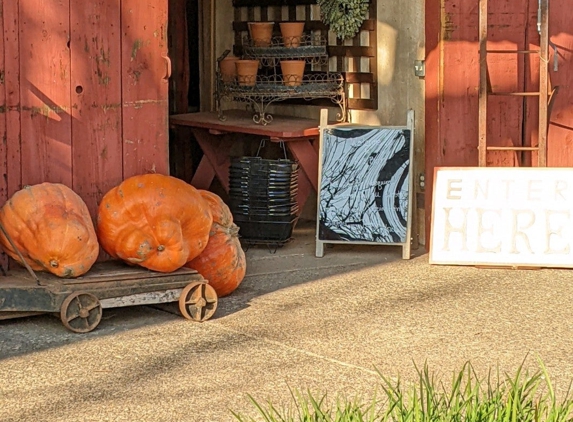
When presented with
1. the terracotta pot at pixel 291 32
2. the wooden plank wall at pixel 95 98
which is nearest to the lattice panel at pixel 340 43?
the terracotta pot at pixel 291 32

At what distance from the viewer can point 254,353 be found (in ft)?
19.7

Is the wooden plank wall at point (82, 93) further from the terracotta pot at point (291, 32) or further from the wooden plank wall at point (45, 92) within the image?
the terracotta pot at point (291, 32)

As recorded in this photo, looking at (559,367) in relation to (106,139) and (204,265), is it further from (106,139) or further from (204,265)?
(106,139)

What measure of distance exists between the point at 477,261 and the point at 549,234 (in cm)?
51

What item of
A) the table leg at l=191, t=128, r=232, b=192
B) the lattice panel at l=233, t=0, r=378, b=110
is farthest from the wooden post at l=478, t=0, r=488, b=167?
the table leg at l=191, t=128, r=232, b=192

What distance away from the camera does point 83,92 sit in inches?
279

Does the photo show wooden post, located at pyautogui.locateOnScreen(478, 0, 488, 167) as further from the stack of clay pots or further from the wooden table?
the stack of clay pots

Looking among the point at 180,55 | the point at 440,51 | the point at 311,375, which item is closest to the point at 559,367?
the point at 311,375

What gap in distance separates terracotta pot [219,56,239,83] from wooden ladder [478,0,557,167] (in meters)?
2.43

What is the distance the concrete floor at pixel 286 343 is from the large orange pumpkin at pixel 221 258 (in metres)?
0.13

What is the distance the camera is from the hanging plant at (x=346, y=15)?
926 centimetres

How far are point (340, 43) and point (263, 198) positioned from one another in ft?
5.46

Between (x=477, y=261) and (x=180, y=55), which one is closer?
(x=477, y=261)

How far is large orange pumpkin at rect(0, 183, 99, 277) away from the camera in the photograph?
636 centimetres
